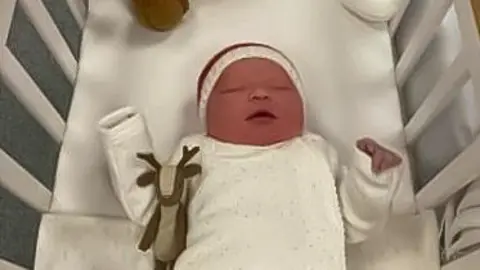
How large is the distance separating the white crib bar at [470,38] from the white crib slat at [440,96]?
0.01 m

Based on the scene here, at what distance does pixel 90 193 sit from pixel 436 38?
0.46 meters

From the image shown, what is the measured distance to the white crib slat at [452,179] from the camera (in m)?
1.02

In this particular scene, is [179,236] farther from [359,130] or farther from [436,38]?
[436,38]

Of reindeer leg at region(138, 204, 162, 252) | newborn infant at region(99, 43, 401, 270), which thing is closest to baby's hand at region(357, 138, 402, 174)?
newborn infant at region(99, 43, 401, 270)

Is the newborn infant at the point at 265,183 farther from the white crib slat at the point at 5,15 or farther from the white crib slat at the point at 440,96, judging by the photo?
the white crib slat at the point at 5,15

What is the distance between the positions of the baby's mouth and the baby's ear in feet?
0.87

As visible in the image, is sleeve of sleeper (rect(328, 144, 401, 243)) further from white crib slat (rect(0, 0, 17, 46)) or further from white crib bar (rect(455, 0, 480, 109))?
white crib slat (rect(0, 0, 17, 46))

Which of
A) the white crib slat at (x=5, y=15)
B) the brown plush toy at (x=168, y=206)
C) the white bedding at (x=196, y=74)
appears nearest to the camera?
the white crib slat at (x=5, y=15)

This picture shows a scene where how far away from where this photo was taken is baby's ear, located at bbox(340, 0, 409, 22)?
1297 mm

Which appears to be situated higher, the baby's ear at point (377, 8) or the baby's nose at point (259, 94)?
the baby's nose at point (259, 94)

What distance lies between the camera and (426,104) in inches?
45.8

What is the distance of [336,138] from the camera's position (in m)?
1.24

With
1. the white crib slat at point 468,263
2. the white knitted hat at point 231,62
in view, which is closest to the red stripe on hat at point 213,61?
the white knitted hat at point 231,62

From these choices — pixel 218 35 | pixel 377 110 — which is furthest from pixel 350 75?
pixel 218 35
